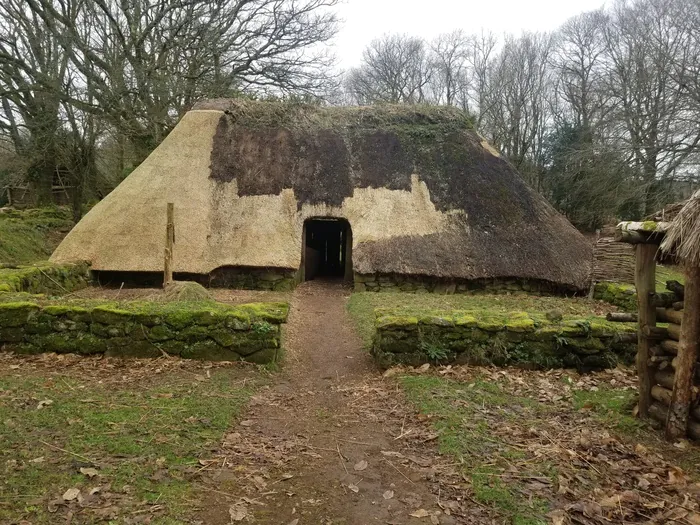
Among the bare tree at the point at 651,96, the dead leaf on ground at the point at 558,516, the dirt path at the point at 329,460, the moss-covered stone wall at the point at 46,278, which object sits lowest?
the dirt path at the point at 329,460

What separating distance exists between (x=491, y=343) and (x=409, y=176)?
8.81 meters

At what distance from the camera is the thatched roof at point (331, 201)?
13.0 metres

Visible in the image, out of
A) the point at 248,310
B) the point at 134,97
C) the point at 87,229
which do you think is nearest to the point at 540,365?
the point at 248,310

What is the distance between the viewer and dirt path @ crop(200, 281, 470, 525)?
11.5 feet

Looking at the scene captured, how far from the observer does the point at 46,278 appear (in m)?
10.4

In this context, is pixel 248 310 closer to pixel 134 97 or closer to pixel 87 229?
pixel 87 229

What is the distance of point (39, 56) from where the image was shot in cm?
1867

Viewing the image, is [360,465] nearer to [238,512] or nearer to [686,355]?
[238,512]

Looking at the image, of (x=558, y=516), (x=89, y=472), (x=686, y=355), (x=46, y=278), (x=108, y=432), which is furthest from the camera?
(x=46, y=278)

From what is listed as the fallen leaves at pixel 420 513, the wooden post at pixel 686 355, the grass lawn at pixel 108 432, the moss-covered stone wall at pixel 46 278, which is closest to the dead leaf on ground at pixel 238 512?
the grass lawn at pixel 108 432

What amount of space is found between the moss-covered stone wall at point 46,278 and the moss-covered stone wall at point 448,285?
22.7ft

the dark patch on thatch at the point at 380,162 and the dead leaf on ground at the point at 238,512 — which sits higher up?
the dark patch on thatch at the point at 380,162

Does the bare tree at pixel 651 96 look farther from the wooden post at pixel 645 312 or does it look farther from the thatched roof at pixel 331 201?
the wooden post at pixel 645 312

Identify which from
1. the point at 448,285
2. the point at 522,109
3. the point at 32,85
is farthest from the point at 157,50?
the point at 522,109
